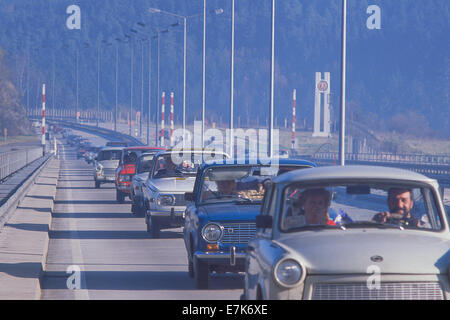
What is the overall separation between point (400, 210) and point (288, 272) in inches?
55.3

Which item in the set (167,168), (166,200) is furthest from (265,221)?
(167,168)

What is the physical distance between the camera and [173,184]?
58.9ft

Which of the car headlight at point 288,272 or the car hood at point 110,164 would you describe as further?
the car hood at point 110,164

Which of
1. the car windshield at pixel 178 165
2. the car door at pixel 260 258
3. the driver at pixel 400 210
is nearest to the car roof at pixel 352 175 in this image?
the driver at pixel 400 210

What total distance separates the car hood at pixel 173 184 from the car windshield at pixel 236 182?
5.30m

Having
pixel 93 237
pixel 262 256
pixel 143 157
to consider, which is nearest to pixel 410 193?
pixel 262 256

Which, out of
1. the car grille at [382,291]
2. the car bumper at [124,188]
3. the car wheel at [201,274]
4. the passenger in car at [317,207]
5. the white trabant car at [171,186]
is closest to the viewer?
the car grille at [382,291]

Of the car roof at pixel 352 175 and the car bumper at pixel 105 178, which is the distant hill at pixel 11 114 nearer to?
the car bumper at pixel 105 178

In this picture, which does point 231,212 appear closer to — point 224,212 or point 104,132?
point 224,212

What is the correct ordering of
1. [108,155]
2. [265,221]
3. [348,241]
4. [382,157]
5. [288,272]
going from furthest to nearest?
[382,157], [108,155], [265,221], [348,241], [288,272]

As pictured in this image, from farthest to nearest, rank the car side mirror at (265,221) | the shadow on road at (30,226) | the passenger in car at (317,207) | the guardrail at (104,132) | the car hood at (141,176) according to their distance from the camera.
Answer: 1. the guardrail at (104,132)
2. the car hood at (141,176)
3. the shadow on road at (30,226)
4. the passenger in car at (317,207)
5. the car side mirror at (265,221)

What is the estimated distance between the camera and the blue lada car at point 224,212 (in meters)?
11.3

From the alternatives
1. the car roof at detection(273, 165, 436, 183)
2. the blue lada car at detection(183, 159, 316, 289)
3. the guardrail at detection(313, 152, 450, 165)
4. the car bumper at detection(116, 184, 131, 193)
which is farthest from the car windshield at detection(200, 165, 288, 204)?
the guardrail at detection(313, 152, 450, 165)

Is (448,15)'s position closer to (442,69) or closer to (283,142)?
(442,69)
